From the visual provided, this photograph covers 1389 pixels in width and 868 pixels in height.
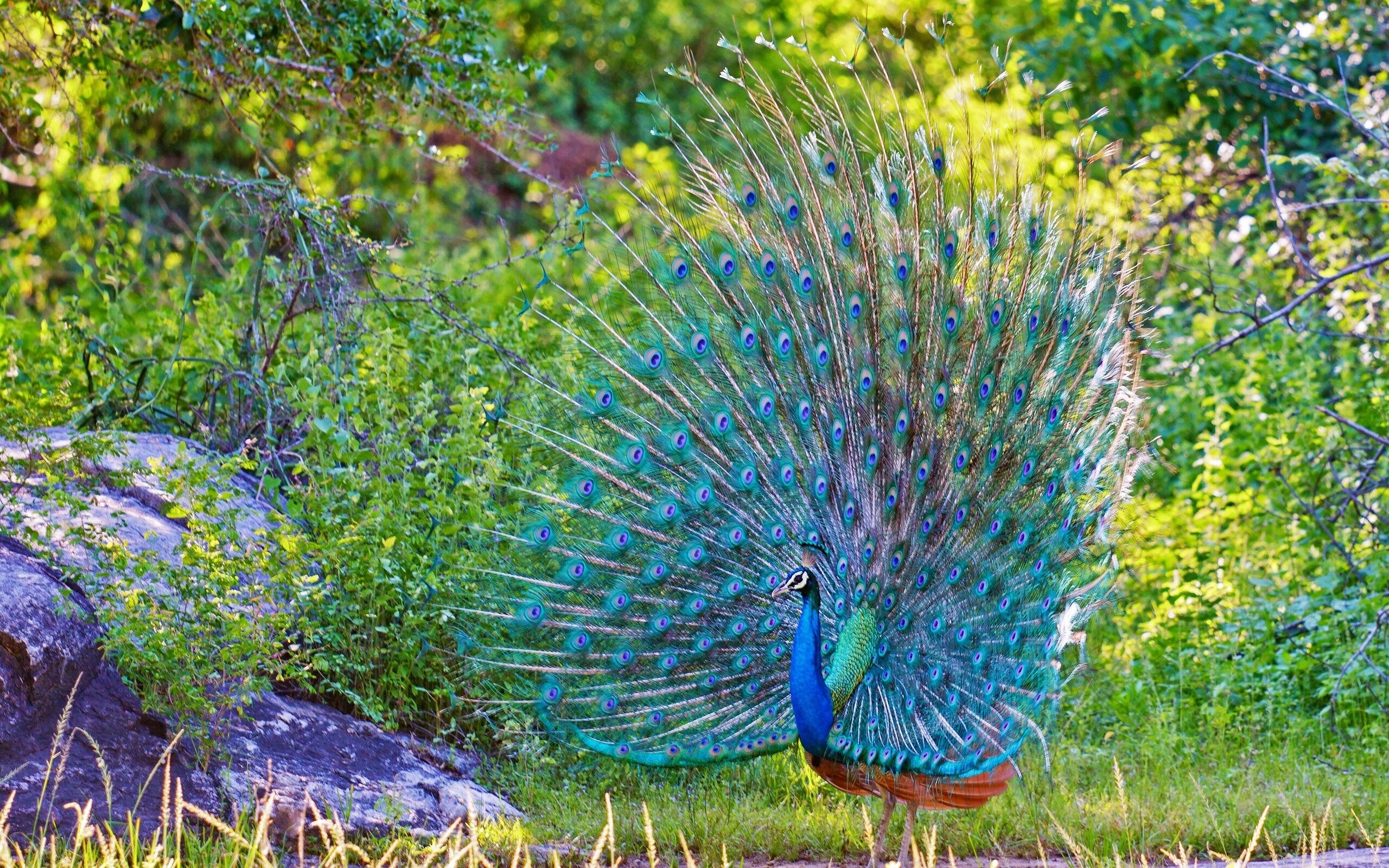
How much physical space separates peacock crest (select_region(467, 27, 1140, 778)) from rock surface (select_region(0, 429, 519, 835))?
564 millimetres

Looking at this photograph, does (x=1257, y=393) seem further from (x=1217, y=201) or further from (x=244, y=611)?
(x=244, y=611)

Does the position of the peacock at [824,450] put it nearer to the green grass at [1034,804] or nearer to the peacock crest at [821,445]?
the peacock crest at [821,445]

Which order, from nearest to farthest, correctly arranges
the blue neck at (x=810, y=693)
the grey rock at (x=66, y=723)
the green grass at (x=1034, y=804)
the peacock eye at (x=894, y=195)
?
the grey rock at (x=66, y=723)
the blue neck at (x=810, y=693)
the green grass at (x=1034, y=804)
the peacock eye at (x=894, y=195)

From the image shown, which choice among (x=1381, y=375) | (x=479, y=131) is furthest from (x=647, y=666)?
(x=1381, y=375)

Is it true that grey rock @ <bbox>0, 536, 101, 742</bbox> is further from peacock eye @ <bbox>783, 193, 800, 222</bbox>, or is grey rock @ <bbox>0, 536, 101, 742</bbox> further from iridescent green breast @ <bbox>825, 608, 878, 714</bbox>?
peacock eye @ <bbox>783, 193, 800, 222</bbox>

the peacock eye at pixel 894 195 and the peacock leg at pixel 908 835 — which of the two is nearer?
the peacock leg at pixel 908 835

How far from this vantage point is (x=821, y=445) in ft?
17.1

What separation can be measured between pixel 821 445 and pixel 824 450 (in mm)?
21

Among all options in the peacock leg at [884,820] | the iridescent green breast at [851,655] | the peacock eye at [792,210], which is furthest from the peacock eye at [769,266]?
the peacock leg at [884,820]

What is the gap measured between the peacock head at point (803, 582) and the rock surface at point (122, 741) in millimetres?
1380

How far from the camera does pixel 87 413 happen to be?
21.4ft

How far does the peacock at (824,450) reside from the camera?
195 inches

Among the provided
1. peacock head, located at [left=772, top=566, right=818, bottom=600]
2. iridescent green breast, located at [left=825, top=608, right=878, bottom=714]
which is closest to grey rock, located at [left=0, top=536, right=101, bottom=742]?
peacock head, located at [left=772, top=566, right=818, bottom=600]

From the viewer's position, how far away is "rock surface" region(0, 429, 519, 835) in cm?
448
